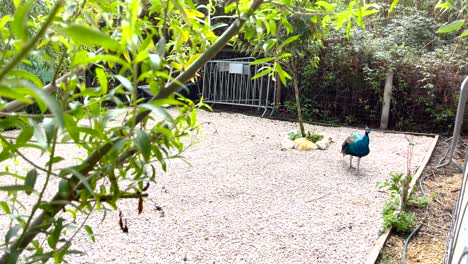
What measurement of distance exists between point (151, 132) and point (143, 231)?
2.70 metres

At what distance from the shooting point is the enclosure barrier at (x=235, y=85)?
818 cm

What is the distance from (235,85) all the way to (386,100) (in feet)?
9.60

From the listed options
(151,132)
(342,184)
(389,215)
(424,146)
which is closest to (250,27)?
(151,132)

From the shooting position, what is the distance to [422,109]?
6895 mm

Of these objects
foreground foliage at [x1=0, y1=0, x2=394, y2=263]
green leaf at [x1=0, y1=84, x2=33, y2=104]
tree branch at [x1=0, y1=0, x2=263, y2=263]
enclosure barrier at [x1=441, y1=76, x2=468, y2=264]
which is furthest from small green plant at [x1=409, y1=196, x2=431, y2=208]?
Result: green leaf at [x1=0, y1=84, x2=33, y2=104]

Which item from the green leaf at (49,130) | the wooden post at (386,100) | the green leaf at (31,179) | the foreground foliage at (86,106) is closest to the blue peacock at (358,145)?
the wooden post at (386,100)

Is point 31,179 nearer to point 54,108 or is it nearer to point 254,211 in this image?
point 54,108

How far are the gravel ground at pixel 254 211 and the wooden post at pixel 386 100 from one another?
1423mm

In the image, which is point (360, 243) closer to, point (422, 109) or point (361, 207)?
point (361, 207)

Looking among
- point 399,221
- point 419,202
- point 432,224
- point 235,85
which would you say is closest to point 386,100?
point 235,85

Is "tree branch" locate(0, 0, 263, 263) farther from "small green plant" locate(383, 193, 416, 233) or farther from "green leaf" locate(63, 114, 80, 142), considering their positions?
"small green plant" locate(383, 193, 416, 233)

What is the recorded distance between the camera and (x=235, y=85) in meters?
8.55

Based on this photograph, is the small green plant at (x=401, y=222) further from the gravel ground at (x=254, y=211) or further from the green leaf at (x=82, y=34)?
the green leaf at (x=82, y=34)

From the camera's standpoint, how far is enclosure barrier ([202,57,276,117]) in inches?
322
